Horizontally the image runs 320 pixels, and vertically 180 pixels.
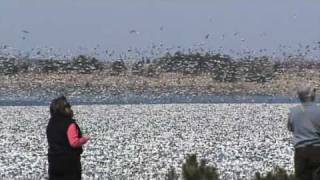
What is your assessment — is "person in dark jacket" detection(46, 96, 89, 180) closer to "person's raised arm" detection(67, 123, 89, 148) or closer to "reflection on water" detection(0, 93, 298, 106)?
"person's raised arm" detection(67, 123, 89, 148)

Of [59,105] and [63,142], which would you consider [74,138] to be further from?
[59,105]

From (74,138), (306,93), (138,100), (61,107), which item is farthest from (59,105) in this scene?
(138,100)

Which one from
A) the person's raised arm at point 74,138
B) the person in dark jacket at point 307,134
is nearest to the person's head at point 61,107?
the person's raised arm at point 74,138

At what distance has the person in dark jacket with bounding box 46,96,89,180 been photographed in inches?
356

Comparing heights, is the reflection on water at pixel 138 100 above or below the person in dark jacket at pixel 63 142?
below

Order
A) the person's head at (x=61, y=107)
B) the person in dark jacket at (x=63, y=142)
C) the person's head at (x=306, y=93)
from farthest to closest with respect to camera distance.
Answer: the person in dark jacket at (x=63, y=142)
the person's head at (x=61, y=107)
the person's head at (x=306, y=93)

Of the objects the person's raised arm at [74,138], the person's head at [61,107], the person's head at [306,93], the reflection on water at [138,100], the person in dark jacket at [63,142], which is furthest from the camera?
the reflection on water at [138,100]

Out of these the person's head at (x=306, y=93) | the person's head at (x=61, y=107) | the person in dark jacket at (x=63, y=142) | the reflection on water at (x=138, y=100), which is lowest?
the reflection on water at (x=138, y=100)

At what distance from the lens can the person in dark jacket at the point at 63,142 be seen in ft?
29.6

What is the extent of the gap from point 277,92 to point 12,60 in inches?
1388

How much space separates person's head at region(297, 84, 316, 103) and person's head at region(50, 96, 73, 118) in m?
2.32

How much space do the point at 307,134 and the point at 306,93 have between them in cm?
39

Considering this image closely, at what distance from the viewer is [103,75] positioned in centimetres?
9131

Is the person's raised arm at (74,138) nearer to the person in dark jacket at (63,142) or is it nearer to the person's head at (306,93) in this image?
the person in dark jacket at (63,142)
